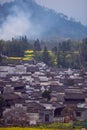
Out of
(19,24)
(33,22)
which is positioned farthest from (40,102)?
(33,22)

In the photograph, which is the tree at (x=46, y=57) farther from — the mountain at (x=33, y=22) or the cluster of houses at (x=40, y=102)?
the mountain at (x=33, y=22)

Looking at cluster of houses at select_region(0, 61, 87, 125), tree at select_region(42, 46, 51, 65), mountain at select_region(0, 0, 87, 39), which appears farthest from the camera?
mountain at select_region(0, 0, 87, 39)

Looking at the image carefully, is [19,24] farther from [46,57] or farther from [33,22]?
[46,57]

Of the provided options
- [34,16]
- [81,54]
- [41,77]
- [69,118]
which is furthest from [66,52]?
[34,16]

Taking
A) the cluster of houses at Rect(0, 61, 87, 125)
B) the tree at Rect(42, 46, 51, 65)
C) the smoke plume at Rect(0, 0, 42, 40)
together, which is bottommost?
the cluster of houses at Rect(0, 61, 87, 125)

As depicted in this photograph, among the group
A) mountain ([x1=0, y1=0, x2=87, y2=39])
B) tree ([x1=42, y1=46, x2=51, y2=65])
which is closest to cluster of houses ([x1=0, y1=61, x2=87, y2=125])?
tree ([x1=42, y1=46, x2=51, y2=65])

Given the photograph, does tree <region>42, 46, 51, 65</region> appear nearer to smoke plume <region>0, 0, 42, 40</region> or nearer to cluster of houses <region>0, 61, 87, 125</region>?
cluster of houses <region>0, 61, 87, 125</region>

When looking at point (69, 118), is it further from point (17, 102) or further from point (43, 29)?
point (43, 29)

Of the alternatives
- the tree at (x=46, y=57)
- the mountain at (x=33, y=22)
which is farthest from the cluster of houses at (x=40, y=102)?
the mountain at (x=33, y=22)
